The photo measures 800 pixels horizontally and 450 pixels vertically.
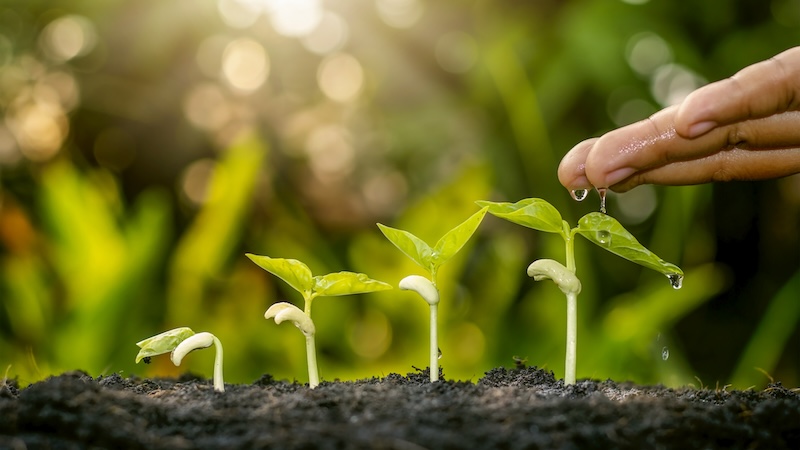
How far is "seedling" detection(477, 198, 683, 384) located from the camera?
24.7 inches

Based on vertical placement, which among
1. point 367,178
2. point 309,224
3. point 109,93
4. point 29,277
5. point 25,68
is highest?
point 25,68

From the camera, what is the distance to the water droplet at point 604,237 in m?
0.65

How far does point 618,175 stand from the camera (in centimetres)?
68

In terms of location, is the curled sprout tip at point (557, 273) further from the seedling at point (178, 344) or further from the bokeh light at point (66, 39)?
the bokeh light at point (66, 39)

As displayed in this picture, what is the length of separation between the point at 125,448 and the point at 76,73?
2279mm

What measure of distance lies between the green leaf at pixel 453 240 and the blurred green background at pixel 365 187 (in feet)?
2.58

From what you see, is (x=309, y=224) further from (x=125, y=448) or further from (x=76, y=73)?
(x=125, y=448)

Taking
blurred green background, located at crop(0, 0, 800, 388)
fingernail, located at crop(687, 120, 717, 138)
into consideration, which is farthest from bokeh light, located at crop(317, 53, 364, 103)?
fingernail, located at crop(687, 120, 717, 138)

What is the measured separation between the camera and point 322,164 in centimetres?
232

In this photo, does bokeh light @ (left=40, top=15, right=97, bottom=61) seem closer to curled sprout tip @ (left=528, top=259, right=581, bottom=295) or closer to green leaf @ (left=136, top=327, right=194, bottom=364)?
green leaf @ (left=136, top=327, right=194, bottom=364)

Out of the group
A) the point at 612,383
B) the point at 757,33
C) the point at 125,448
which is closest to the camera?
the point at 125,448

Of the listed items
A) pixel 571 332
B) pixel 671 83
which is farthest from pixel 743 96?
pixel 671 83

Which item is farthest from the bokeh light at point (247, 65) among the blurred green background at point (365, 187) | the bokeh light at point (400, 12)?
the bokeh light at point (400, 12)

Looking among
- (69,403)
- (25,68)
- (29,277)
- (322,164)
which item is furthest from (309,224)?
(69,403)
